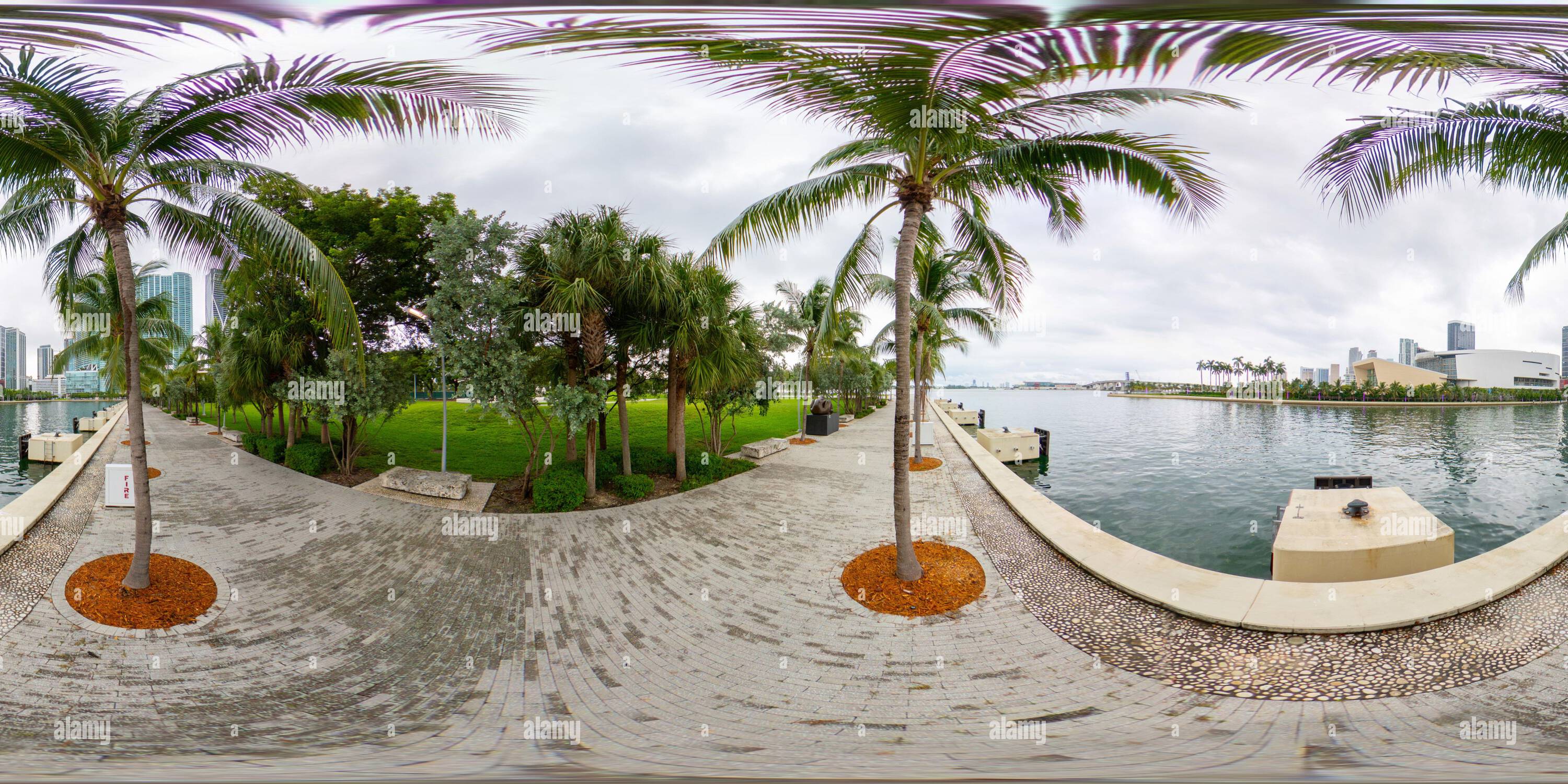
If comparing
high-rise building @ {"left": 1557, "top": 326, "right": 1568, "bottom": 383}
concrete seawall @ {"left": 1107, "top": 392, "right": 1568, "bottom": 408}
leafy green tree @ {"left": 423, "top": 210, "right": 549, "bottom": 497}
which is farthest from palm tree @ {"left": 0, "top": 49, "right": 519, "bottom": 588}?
concrete seawall @ {"left": 1107, "top": 392, "right": 1568, "bottom": 408}

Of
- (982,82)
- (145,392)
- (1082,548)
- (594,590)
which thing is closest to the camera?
(982,82)

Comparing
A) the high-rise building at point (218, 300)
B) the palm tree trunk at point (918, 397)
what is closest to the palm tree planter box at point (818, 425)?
the palm tree trunk at point (918, 397)

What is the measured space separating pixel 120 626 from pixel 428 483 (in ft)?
16.7

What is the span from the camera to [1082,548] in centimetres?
704

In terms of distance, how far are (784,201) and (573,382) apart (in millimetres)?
5325

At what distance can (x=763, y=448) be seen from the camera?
15883 mm

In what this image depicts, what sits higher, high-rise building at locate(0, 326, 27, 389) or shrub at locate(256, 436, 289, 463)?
high-rise building at locate(0, 326, 27, 389)

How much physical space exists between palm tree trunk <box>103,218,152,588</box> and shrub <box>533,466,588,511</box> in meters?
4.43

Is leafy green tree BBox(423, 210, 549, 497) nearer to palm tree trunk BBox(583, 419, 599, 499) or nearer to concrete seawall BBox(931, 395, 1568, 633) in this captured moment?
palm tree trunk BBox(583, 419, 599, 499)

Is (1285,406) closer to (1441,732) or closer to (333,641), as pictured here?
(1441,732)

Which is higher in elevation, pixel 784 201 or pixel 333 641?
pixel 784 201

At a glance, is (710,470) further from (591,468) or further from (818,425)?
(818,425)

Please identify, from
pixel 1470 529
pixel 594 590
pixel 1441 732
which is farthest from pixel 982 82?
pixel 1470 529

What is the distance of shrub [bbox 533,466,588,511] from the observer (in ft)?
31.2
